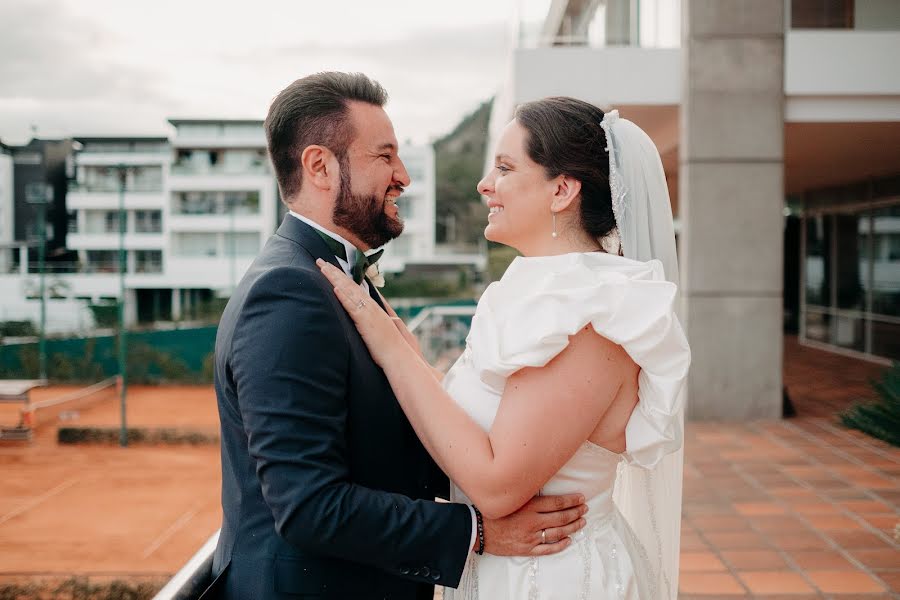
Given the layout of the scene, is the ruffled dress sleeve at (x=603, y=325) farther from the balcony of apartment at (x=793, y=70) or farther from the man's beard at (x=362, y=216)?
the balcony of apartment at (x=793, y=70)

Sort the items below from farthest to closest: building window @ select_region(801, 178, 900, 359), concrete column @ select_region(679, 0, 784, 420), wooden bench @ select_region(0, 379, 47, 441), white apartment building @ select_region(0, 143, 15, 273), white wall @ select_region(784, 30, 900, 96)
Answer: white apartment building @ select_region(0, 143, 15, 273) < wooden bench @ select_region(0, 379, 47, 441) < building window @ select_region(801, 178, 900, 359) < concrete column @ select_region(679, 0, 784, 420) < white wall @ select_region(784, 30, 900, 96)

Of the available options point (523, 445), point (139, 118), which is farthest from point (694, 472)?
point (139, 118)

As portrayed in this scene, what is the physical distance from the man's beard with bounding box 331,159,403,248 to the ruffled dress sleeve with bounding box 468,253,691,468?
0.29 meters

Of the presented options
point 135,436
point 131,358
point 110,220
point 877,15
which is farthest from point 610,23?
point 110,220

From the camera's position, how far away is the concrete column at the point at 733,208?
26.3 ft

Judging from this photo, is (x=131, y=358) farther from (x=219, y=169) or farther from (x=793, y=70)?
(x=219, y=169)

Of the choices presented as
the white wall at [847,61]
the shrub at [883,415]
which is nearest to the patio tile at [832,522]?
the shrub at [883,415]

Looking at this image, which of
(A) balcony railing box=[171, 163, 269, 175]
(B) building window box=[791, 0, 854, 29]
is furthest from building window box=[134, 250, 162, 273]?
(B) building window box=[791, 0, 854, 29]

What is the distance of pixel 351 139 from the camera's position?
5.49ft

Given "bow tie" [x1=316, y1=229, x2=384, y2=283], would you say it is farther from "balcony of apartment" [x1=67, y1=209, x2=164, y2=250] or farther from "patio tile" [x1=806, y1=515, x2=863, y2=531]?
"balcony of apartment" [x1=67, y1=209, x2=164, y2=250]

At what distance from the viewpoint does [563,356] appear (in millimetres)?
1531

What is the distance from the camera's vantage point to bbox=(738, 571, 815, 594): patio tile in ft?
12.6

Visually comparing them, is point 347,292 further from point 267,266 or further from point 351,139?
point 351,139

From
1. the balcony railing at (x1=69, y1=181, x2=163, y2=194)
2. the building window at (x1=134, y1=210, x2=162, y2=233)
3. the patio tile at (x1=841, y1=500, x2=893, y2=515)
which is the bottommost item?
the patio tile at (x1=841, y1=500, x2=893, y2=515)
